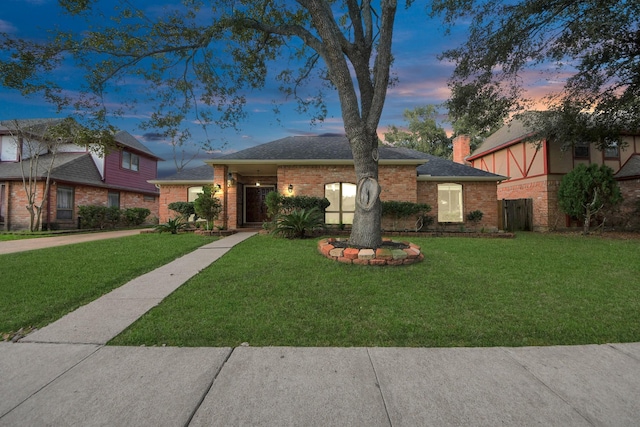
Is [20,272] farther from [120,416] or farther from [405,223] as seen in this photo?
[405,223]

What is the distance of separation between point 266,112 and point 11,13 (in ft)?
23.1

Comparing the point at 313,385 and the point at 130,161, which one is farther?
the point at 130,161

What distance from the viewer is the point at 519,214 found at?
13203mm

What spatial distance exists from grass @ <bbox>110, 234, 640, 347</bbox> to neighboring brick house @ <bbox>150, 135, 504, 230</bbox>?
6214mm

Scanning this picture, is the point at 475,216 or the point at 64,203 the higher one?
the point at 64,203

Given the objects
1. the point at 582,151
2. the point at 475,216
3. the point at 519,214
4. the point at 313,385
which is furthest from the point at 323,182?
the point at 582,151

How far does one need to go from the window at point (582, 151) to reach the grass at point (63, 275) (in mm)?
18097

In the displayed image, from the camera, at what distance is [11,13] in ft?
23.3

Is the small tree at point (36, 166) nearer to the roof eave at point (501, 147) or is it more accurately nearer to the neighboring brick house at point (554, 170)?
the roof eave at point (501, 147)

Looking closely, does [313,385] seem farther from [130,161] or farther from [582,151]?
[130,161]

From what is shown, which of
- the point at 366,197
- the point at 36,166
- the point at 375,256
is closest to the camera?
the point at 375,256

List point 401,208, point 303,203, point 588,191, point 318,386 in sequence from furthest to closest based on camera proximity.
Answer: point 588,191 < point 401,208 < point 303,203 < point 318,386

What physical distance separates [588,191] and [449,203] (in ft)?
17.6

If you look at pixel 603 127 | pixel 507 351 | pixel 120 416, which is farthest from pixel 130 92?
pixel 603 127
